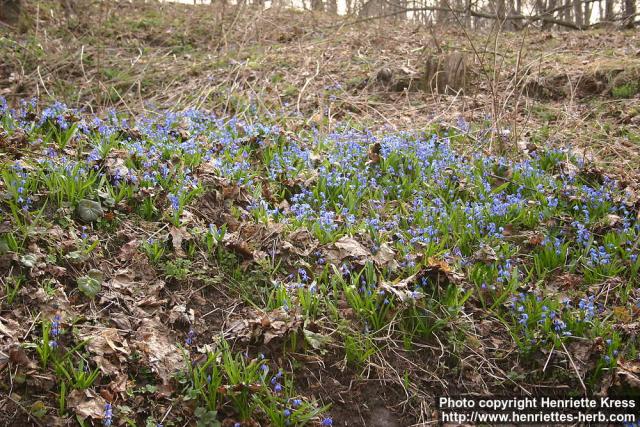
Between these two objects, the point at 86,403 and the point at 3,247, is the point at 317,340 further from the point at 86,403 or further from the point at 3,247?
the point at 3,247

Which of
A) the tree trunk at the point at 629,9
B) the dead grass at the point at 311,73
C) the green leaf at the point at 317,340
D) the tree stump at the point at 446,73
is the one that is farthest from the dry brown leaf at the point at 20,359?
the tree trunk at the point at 629,9

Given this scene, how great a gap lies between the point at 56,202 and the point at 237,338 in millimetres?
1680

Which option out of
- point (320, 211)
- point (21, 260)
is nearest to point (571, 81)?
point (320, 211)

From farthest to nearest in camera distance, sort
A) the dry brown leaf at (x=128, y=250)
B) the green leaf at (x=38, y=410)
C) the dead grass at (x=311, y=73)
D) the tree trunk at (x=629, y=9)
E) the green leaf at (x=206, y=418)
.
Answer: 1. the tree trunk at (x=629, y=9)
2. the dead grass at (x=311, y=73)
3. the dry brown leaf at (x=128, y=250)
4. the green leaf at (x=206, y=418)
5. the green leaf at (x=38, y=410)

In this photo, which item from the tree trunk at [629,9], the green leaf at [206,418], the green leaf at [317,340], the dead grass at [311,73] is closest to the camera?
the green leaf at [206,418]

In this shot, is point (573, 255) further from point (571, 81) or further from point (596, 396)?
point (571, 81)

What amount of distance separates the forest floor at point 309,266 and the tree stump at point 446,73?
1.11 m

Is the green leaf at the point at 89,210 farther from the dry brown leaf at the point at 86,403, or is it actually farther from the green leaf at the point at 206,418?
the green leaf at the point at 206,418

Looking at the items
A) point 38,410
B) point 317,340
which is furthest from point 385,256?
point 38,410

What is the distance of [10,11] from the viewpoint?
28.7ft

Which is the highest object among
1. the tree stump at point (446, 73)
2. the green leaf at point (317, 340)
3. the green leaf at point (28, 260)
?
the tree stump at point (446, 73)

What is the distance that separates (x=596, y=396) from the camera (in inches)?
111

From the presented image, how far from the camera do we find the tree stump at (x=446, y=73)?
7.07 m

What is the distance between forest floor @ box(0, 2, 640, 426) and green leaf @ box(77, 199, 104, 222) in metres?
0.02
